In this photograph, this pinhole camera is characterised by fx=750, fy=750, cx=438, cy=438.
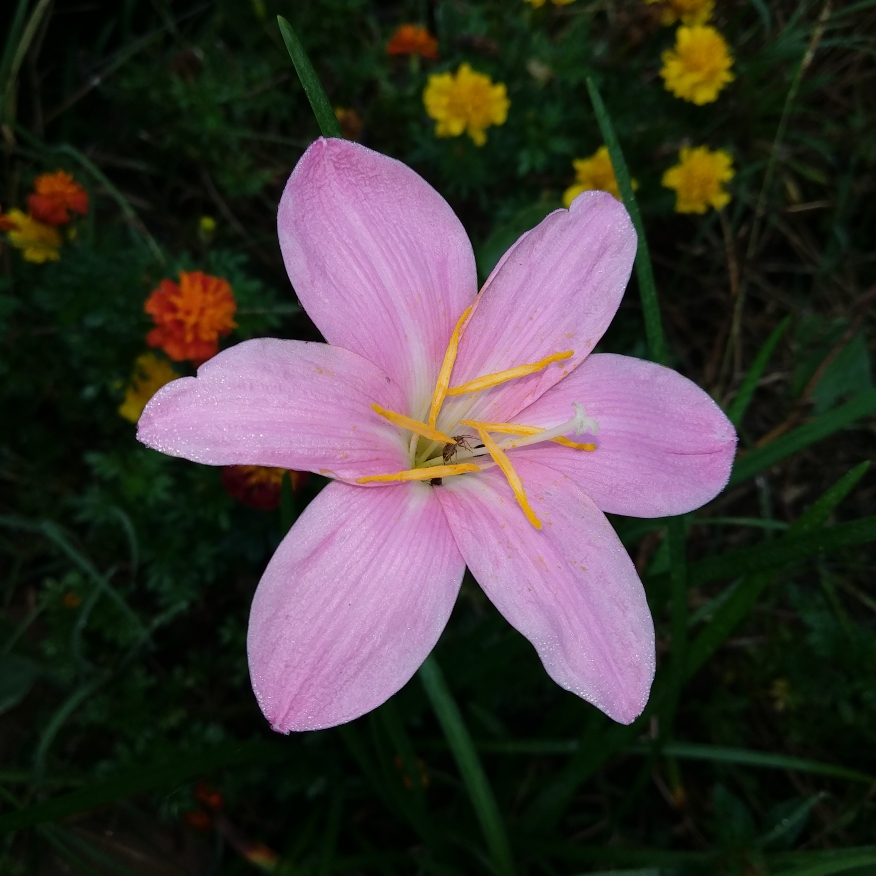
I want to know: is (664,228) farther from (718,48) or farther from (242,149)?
(242,149)

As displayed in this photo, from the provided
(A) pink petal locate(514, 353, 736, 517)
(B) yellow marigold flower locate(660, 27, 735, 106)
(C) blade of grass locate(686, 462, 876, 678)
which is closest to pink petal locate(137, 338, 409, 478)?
(A) pink petal locate(514, 353, 736, 517)

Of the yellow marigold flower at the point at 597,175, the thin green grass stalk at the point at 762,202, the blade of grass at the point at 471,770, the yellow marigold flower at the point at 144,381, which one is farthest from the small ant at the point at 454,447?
the thin green grass stalk at the point at 762,202

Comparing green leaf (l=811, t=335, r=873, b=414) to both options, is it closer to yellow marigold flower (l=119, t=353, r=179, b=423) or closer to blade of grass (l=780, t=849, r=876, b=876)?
blade of grass (l=780, t=849, r=876, b=876)

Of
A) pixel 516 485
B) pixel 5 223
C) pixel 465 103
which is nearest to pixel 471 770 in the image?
pixel 516 485

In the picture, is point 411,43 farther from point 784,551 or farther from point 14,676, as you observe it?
point 14,676

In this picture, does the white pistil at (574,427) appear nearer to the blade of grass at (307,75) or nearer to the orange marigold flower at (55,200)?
the blade of grass at (307,75)

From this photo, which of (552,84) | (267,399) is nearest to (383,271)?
(267,399)
